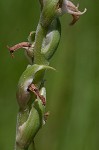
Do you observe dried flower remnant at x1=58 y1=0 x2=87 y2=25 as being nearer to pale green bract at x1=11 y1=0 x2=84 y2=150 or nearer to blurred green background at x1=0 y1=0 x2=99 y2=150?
pale green bract at x1=11 y1=0 x2=84 y2=150

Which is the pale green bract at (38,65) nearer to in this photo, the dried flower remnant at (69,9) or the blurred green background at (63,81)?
the dried flower remnant at (69,9)

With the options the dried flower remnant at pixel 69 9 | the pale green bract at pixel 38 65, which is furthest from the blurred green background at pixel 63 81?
the dried flower remnant at pixel 69 9

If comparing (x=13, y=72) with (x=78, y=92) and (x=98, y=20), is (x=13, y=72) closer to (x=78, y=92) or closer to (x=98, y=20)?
(x=78, y=92)

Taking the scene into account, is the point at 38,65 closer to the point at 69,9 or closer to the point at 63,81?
the point at 69,9

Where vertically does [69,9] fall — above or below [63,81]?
above

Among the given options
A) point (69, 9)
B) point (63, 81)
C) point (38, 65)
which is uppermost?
point (69, 9)

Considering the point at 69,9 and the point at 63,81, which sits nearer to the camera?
the point at 69,9

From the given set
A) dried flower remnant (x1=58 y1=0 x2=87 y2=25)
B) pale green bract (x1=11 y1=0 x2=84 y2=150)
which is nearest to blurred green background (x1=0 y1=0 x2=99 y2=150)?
pale green bract (x1=11 y1=0 x2=84 y2=150)

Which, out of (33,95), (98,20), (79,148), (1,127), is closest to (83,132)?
(79,148)

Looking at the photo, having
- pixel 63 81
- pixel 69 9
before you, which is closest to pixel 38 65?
pixel 69 9
